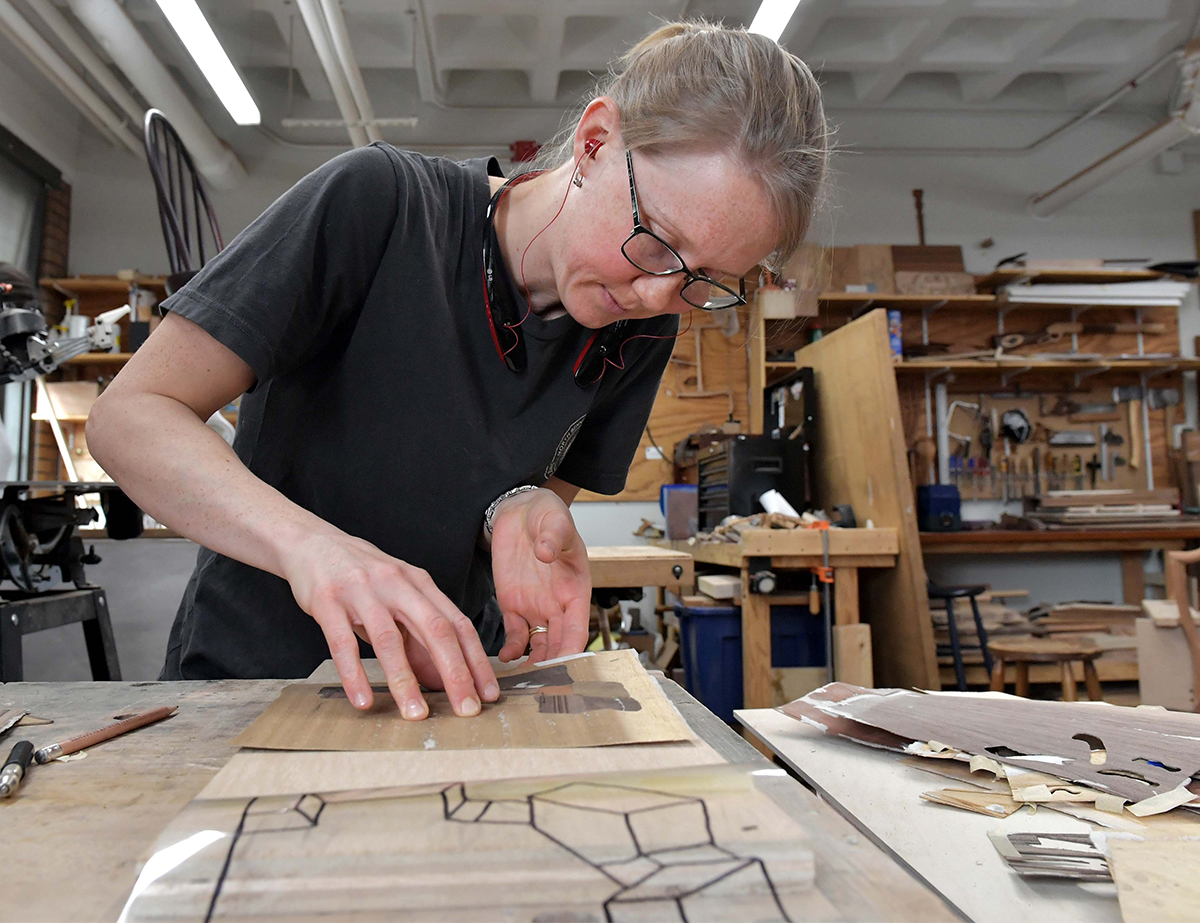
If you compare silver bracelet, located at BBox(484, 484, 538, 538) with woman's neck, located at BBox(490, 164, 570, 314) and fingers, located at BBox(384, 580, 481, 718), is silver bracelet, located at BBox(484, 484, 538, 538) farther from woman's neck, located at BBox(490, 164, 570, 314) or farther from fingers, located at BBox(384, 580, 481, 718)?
fingers, located at BBox(384, 580, 481, 718)

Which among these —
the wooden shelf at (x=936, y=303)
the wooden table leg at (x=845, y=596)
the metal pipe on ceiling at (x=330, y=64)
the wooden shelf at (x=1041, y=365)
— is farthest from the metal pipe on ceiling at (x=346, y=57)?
the wooden shelf at (x=1041, y=365)

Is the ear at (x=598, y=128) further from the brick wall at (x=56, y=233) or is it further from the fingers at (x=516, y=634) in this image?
the brick wall at (x=56, y=233)

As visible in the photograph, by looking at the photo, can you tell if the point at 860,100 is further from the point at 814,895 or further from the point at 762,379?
the point at 814,895

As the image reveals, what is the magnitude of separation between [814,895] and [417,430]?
0.73 meters

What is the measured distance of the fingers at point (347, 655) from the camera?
0.66 meters

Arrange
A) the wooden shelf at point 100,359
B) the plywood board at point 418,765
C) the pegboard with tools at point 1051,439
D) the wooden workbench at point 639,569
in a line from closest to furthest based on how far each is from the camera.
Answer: the plywood board at point 418,765
the wooden workbench at point 639,569
the wooden shelf at point 100,359
the pegboard with tools at point 1051,439

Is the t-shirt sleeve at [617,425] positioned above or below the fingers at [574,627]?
above

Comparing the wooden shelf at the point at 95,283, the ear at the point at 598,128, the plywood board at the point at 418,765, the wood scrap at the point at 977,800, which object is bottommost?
the wood scrap at the point at 977,800

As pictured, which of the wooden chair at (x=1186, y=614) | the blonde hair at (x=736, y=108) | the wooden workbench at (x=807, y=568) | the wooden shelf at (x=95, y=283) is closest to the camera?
the blonde hair at (x=736, y=108)

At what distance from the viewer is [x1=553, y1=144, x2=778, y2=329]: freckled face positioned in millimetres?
857

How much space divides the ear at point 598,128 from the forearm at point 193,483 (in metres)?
0.53

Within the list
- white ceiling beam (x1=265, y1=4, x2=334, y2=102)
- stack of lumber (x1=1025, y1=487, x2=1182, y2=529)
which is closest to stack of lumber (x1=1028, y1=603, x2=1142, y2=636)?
stack of lumber (x1=1025, y1=487, x2=1182, y2=529)

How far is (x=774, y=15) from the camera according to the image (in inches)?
141

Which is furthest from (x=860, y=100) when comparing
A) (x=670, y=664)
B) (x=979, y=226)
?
(x=670, y=664)
